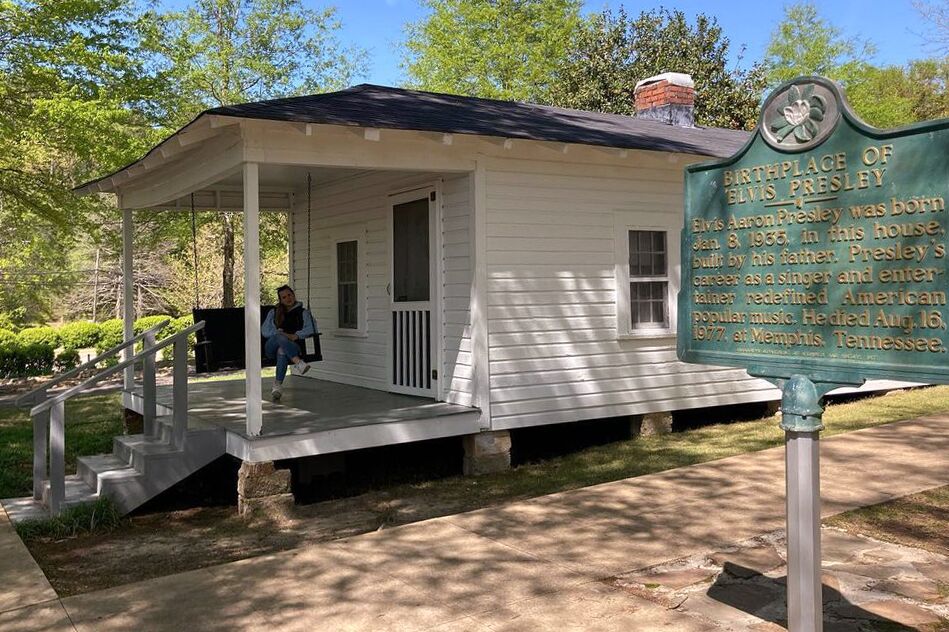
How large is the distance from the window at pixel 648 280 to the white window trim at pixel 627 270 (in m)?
0.05

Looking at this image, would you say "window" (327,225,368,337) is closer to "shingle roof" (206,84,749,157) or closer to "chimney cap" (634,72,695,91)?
"shingle roof" (206,84,749,157)

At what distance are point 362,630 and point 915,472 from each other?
16.7 feet

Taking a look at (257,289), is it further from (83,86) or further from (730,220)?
(83,86)

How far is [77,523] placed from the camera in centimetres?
673

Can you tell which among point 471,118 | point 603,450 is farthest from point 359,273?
point 603,450

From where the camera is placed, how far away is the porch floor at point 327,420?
732 cm

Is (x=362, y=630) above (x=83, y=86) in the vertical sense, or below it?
below

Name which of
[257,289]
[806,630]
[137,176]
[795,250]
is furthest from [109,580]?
[137,176]

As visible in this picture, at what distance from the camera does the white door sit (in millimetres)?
9227

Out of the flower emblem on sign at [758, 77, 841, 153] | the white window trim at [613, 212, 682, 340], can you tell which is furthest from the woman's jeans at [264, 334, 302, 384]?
the flower emblem on sign at [758, 77, 841, 153]

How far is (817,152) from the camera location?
3.40 meters

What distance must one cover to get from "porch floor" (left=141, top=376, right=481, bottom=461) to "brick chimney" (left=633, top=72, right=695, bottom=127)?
647 centimetres

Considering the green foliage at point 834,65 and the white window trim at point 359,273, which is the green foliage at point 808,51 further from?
the white window trim at point 359,273

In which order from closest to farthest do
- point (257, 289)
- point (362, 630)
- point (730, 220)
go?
point (730, 220) → point (362, 630) → point (257, 289)
